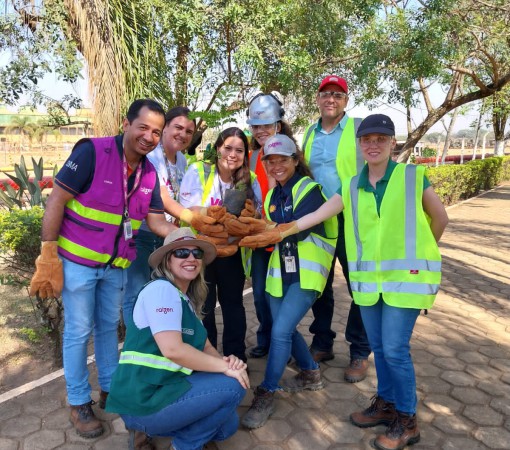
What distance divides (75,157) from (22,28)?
16.7 feet

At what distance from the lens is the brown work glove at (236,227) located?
2.83 meters

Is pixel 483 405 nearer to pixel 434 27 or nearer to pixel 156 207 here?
pixel 156 207

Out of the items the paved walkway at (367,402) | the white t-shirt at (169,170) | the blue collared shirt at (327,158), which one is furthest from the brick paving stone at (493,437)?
the white t-shirt at (169,170)

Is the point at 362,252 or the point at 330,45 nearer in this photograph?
the point at 362,252

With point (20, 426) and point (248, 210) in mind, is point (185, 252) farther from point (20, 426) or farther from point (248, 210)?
point (20, 426)

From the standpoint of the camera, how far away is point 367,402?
3.22m

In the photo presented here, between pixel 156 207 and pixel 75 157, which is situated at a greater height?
pixel 75 157

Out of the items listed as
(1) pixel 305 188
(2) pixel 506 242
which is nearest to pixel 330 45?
(2) pixel 506 242

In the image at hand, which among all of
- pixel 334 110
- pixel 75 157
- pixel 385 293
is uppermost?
pixel 334 110

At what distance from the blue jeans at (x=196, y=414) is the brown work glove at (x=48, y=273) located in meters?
0.83

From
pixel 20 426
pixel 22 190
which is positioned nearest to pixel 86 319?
pixel 20 426

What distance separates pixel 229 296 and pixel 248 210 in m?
0.70

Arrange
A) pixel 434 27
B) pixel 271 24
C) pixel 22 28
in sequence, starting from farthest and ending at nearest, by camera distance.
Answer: pixel 434 27 < pixel 271 24 < pixel 22 28

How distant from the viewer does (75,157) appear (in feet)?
8.36
